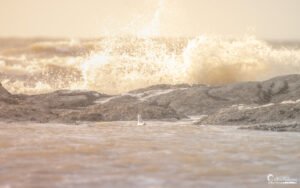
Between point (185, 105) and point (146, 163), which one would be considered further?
point (185, 105)

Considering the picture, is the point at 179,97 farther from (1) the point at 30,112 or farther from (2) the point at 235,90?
(1) the point at 30,112

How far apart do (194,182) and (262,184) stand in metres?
1.21

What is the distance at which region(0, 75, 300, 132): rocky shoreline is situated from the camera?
2970 centimetres

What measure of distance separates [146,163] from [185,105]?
36.5m

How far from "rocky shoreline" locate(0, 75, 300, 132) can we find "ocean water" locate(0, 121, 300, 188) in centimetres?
945

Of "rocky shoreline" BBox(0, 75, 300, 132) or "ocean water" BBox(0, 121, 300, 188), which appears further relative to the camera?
"rocky shoreline" BBox(0, 75, 300, 132)

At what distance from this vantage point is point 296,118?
2819 centimetres

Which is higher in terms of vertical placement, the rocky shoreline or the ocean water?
the rocky shoreline

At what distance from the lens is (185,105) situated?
159 feet

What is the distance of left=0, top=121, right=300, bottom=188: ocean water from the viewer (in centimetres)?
966

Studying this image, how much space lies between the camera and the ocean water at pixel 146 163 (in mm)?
9664

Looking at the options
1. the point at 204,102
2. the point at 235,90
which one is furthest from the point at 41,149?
the point at 235,90

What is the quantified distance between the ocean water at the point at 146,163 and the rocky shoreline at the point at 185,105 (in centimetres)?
945

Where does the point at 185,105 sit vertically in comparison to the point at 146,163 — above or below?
above
